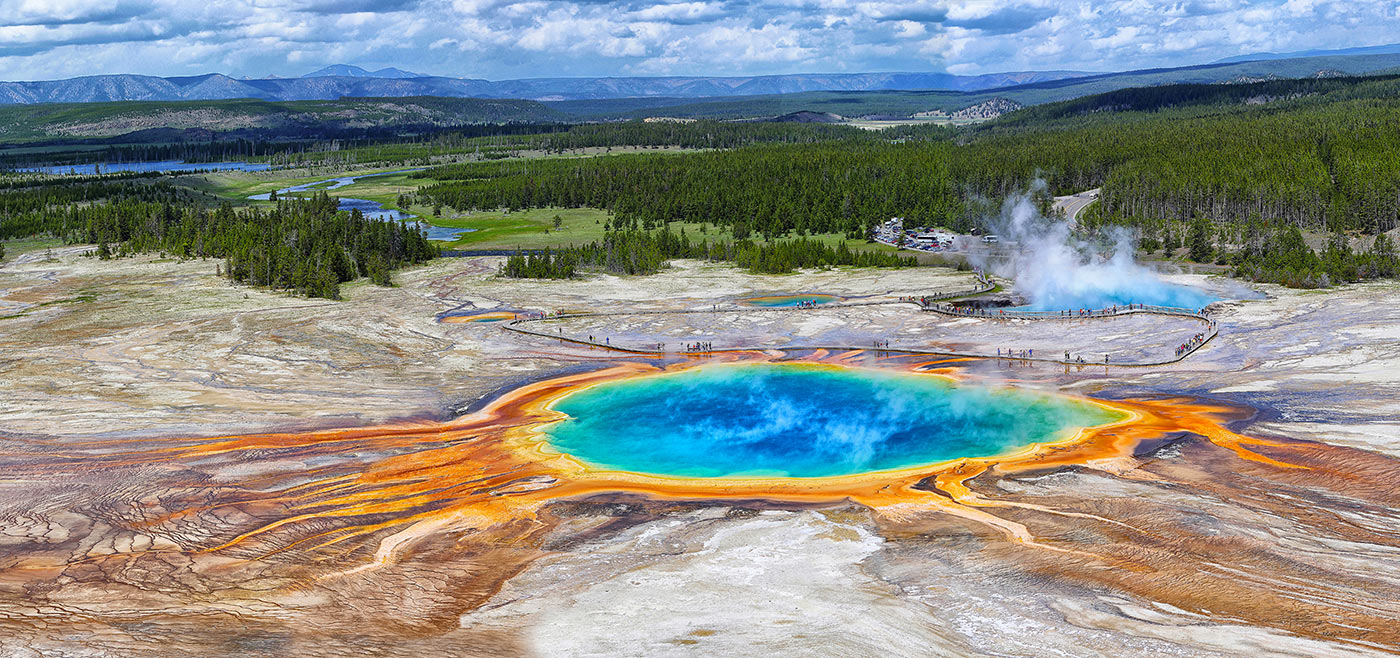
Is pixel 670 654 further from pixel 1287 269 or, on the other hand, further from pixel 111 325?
pixel 1287 269

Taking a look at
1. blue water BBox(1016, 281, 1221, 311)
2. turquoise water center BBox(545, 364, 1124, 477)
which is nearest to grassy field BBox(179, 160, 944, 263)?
blue water BBox(1016, 281, 1221, 311)

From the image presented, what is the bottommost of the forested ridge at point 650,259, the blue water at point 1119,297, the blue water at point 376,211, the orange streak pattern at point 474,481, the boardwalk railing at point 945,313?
the orange streak pattern at point 474,481

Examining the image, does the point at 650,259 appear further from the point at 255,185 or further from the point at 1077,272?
the point at 255,185

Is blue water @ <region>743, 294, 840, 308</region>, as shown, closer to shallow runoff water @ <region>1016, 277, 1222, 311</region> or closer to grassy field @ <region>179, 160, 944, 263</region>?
shallow runoff water @ <region>1016, 277, 1222, 311</region>

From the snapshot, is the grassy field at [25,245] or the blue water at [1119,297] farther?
the grassy field at [25,245]

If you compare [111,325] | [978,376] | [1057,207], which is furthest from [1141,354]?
[1057,207]

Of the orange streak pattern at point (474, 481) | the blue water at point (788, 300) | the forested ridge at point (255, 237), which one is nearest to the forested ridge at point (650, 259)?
the forested ridge at point (255, 237)

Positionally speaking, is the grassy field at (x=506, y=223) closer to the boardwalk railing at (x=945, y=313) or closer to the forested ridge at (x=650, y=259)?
the forested ridge at (x=650, y=259)
